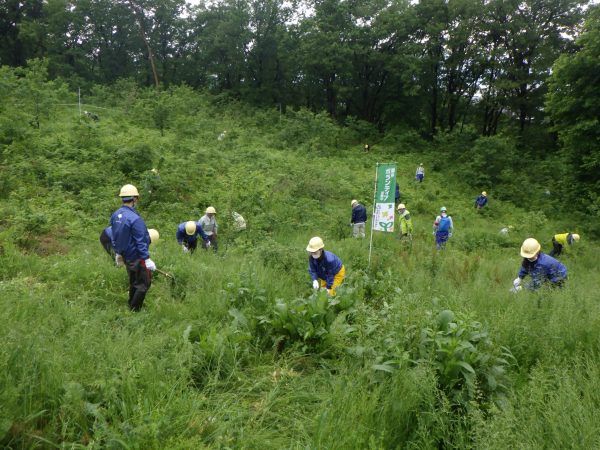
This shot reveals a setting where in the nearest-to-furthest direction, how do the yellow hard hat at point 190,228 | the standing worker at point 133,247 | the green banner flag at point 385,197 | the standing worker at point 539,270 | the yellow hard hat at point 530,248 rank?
the standing worker at point 133,247
the standing worker at point 539,270
the yellow hard hat at point 530,248
the green banner flag at point 385,197
the yellow hard hat at point 190,228

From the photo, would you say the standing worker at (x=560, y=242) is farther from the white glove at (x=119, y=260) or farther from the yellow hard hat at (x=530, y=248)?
the white glove at (x=119, y=260)

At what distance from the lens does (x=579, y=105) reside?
1468 cm

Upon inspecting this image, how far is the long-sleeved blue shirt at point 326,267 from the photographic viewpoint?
19.1 feet

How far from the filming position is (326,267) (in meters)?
5.84

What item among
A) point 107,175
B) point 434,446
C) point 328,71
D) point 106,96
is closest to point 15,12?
point 106,96

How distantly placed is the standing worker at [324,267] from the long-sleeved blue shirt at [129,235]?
2348mm

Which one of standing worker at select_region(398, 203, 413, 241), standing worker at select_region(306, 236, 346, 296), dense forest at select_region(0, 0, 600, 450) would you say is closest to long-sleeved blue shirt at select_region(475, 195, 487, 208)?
dense forest at select_region(0, 0, 600, 450)

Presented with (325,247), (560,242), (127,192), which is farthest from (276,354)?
(560,242)

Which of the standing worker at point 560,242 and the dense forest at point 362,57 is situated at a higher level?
the dense forest at point 362,57

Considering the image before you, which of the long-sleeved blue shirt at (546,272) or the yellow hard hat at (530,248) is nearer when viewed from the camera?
the long-sleeved blue shirt at (546,272)

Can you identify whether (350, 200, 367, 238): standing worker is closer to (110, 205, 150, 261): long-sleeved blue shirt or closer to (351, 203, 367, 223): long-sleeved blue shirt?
(351, 203, 367, 223): long-sleeved blue shirt

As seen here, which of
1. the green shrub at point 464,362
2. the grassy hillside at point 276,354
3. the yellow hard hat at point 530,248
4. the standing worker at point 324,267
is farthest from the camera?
the standing worker at point 324,267

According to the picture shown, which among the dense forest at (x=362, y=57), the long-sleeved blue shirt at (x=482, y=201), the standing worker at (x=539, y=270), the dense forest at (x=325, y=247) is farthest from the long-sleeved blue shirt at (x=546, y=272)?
the dense forest at (x=362, y=57)

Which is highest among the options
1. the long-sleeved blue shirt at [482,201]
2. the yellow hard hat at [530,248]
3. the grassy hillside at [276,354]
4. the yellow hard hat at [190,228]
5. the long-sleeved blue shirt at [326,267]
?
the long-sleeved blue shirt at [482,201]
